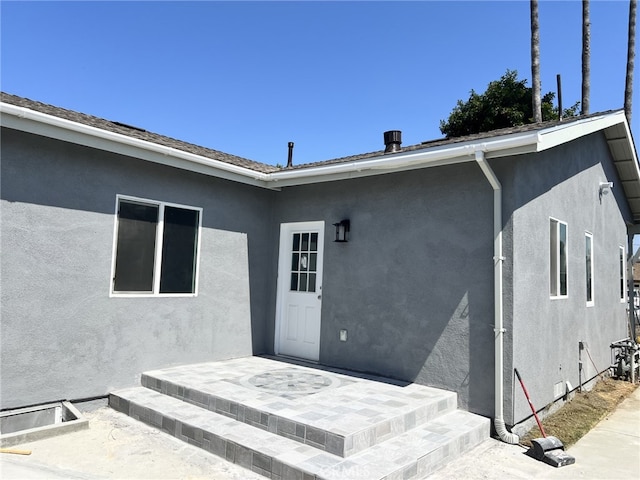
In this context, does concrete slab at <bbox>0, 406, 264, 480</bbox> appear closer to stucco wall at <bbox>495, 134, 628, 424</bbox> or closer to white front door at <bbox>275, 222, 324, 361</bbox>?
white front door at <bbox>275, 222, 324, 361</bbox>

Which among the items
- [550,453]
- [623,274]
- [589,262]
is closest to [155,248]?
[550,453]

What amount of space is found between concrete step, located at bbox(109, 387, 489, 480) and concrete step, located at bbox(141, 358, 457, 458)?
76mm

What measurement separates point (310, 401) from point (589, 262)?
6.34 meters

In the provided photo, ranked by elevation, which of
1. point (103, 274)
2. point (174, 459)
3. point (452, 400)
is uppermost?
point (103, 274)

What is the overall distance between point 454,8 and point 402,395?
9945 millimetres

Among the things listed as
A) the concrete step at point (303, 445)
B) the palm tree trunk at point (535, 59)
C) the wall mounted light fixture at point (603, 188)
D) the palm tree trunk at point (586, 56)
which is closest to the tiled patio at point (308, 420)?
the concrete step at point (303, 445)

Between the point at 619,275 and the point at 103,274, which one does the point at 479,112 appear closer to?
the point at 619,275

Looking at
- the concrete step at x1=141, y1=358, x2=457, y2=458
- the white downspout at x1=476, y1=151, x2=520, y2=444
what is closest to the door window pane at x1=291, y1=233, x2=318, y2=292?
the concrete step at x1=141, y1=358, x2=457, y2=458

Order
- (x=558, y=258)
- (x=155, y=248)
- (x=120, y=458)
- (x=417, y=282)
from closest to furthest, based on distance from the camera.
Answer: (x=120, y=458)
(x=417, y=282)
(x=155, y=248)
(x=558, y=258)

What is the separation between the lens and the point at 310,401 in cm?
474

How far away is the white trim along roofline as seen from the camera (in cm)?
459

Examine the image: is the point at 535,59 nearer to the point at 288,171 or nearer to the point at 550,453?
the point at 288,171

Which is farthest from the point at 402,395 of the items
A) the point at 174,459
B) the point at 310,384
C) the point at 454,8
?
the point at 454,8

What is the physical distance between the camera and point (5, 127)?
4617mm
